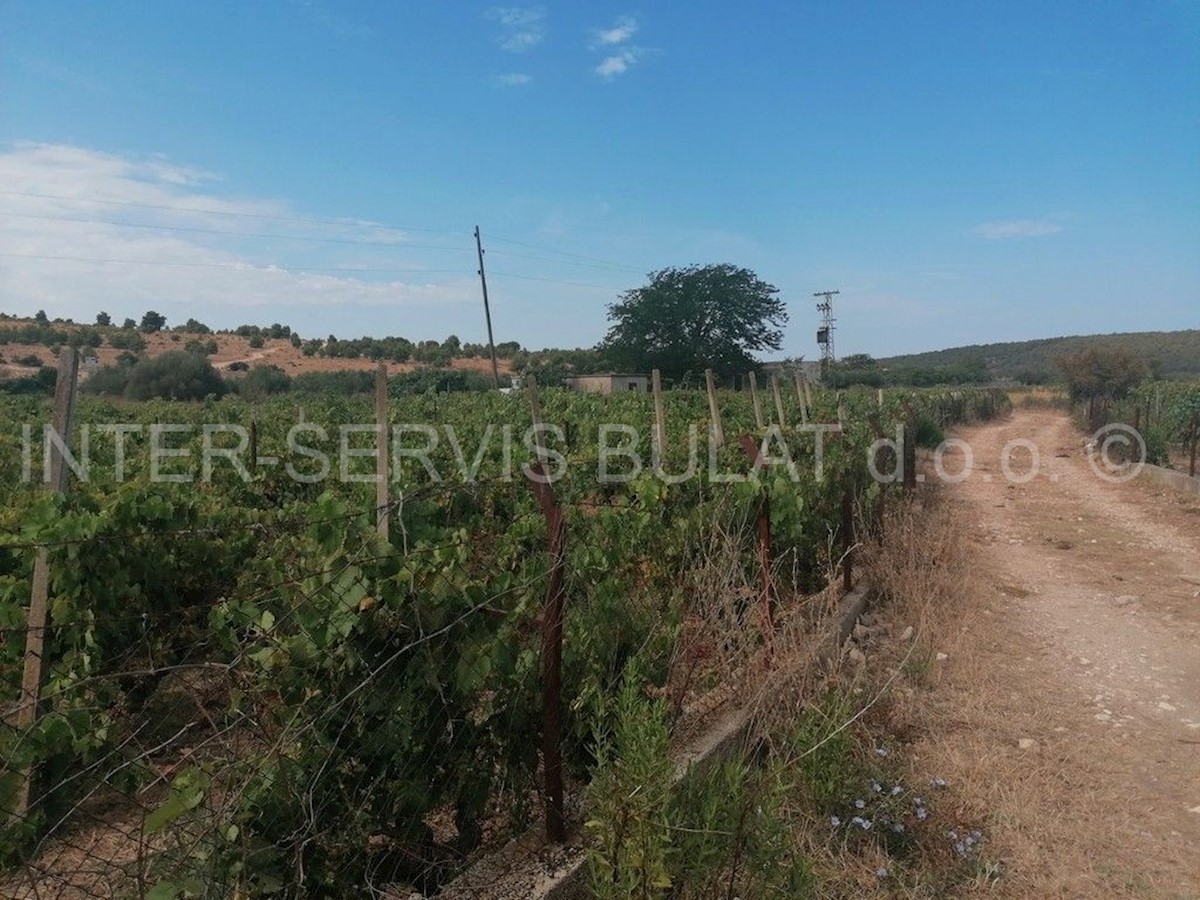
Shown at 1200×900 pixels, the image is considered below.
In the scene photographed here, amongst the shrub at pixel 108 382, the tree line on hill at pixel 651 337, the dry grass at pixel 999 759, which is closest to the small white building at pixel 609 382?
the tree line on hill at pixel 651 337

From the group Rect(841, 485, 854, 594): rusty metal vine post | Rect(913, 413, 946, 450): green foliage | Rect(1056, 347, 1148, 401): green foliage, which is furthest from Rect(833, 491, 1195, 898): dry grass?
Rect(1056, 347, 1148, 401): green foliage

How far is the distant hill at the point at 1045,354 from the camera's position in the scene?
241 feet

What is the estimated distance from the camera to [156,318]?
196ft

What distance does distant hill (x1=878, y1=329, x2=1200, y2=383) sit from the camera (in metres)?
73.5

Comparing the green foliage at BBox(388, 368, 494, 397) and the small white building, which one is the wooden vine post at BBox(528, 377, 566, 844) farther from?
the small white building

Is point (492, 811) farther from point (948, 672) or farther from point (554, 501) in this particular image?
point (948, 672)

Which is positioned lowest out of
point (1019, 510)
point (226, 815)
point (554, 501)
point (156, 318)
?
point (1019, 510)

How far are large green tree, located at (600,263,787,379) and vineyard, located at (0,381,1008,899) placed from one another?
4321 centimetres

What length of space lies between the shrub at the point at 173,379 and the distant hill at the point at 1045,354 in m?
49.4

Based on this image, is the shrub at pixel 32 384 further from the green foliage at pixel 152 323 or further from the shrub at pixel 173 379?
the green foliage at pixel 152 323

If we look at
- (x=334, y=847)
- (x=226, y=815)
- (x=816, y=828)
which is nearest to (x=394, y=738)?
(x=334, y=847)

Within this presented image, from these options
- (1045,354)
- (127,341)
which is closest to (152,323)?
(127,341)

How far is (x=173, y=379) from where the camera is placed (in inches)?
1177

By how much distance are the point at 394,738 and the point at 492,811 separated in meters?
0.66
